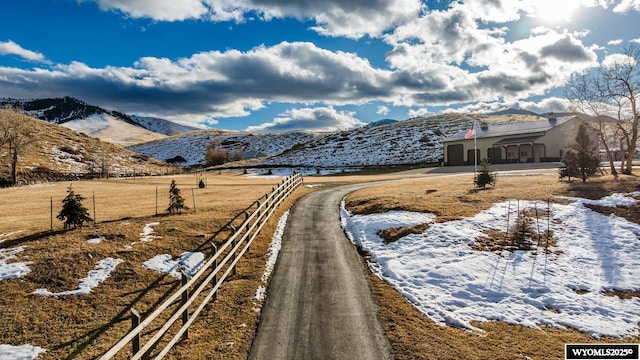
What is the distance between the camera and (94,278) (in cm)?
1116

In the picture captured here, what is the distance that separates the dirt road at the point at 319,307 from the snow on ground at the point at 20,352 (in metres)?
4.85

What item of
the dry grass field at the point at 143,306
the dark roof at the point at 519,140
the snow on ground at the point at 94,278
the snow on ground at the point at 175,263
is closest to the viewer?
the dry grass field at the point at 143,306

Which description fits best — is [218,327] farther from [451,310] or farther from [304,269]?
[451,310]

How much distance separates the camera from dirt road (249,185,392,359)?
26.3ft

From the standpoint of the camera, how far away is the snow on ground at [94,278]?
10.2 metres

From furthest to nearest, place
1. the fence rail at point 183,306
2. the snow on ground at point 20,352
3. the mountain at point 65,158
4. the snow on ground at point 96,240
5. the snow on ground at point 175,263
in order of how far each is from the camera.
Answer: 1. the mountain at point 65,158
2. the snow on ground at point 96,240
3. the snow on ground at point 175,263
4. the snow on ground at point 20,352
5. the fence rail at point 183,306

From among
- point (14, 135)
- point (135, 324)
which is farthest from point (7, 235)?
point (14, 135)

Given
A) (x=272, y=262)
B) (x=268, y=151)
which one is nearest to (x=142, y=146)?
(x=268, y=151)

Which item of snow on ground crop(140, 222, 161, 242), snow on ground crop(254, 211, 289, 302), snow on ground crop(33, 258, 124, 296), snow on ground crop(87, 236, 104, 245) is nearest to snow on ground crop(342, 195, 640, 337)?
snow on ground crop(254, 211, 289, 302)

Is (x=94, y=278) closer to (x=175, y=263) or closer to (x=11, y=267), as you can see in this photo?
(x=175, y=263)

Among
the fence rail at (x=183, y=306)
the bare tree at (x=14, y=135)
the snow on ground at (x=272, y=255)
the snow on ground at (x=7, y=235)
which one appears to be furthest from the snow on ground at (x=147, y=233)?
the bare tree at (x=14, y=135)

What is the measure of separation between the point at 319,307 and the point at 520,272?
779 centimetres

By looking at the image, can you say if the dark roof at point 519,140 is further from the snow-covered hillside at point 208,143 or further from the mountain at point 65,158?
the snow-covered hillside at point 208,143

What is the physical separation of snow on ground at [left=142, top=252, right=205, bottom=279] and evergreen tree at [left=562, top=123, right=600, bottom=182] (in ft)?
87.7
